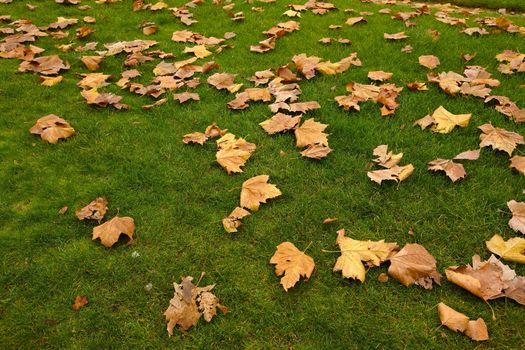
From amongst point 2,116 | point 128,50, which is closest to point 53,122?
point 2,116

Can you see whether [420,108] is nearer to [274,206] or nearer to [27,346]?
[274,206]

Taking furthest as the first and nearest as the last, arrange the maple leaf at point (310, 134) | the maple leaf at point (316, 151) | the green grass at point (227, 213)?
the maple leaf at point (310, 134)
the maple leaf at point (316, 151)
the green grass at point (227, 213)

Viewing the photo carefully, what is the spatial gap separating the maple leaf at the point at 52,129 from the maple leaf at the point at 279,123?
5.92 ft

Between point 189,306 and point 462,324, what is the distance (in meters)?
1.52

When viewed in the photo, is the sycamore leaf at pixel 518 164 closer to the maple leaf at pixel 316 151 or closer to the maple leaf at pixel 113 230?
the maple leaf at pixel 316 151

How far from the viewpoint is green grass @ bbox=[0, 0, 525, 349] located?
88.7 inches

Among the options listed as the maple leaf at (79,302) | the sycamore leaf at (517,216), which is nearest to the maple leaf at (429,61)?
the sycamore leaf at (517,216)

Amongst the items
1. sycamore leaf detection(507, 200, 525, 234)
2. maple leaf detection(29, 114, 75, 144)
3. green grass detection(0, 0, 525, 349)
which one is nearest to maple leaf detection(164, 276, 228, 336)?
green grass detection(0, 0, 525, 349)

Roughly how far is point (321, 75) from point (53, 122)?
2.79 metres

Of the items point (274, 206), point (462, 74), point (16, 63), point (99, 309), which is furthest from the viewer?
point (16, 63)

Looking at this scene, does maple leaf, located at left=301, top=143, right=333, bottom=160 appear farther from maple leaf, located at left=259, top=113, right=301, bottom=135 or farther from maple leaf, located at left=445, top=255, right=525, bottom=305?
maple leaf, located at left=445, top=255, right=525, bottom=305

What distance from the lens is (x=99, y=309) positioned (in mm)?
2379

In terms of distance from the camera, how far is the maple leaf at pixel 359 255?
2455mm

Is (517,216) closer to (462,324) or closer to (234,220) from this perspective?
(462,324)
